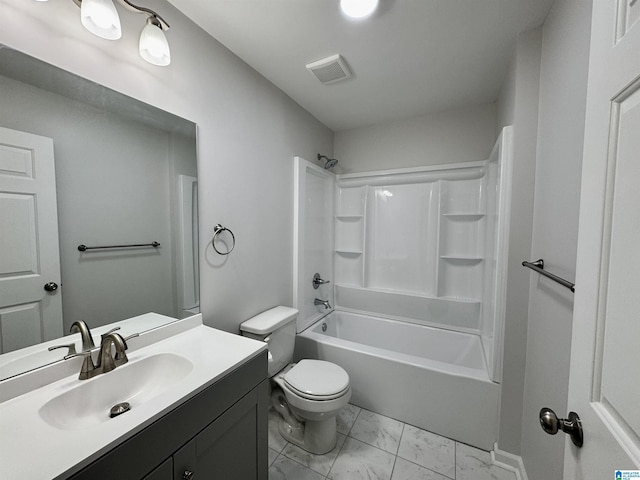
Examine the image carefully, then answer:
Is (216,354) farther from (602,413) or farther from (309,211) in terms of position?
(309,211)

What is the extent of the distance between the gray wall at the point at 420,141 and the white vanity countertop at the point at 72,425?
2.21m

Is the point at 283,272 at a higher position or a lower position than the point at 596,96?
lower

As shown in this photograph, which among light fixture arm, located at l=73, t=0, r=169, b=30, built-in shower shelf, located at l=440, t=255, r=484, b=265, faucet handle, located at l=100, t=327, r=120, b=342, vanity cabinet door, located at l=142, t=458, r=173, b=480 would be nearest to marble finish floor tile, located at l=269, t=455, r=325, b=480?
vanity cabinet door, located at l=142, t=458, r=173, b=480

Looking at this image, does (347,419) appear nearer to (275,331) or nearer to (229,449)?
(275,331)

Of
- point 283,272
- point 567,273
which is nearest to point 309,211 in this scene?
point 283,272

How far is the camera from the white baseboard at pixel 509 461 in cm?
143

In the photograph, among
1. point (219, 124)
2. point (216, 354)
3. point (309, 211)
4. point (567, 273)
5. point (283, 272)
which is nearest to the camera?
point (567, 273)

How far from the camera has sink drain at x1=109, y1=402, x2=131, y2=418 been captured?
0.91m

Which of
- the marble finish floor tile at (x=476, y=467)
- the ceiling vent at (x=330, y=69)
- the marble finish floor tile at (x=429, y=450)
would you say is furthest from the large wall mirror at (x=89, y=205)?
the marble finish floor tile at (x=476, y=467)

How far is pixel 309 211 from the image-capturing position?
2.42 metres

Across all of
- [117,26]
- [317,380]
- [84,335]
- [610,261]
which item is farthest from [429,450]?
[117,26]

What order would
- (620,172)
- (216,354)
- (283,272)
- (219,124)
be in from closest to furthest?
(620,172), (216,354), (219,124), (283,272)

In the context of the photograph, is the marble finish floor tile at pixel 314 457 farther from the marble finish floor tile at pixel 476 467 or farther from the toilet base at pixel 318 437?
the marble finish floor tile at pixel 476 467

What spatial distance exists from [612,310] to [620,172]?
25cm
